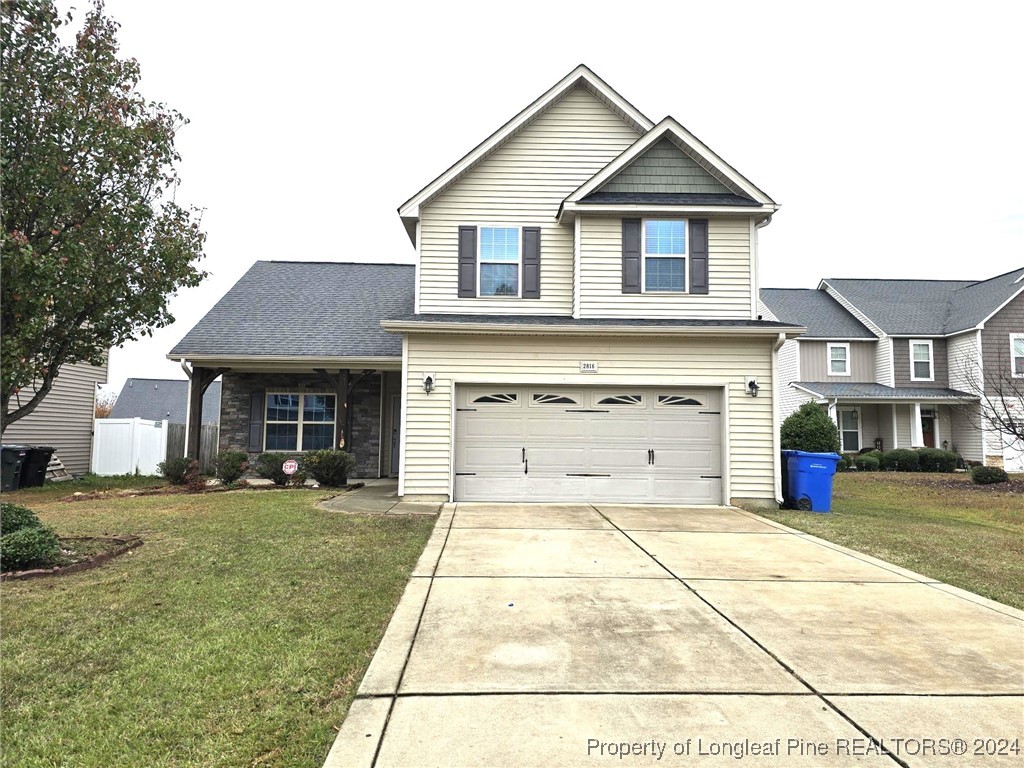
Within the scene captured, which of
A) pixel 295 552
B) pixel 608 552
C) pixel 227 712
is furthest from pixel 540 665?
pixel 295 552

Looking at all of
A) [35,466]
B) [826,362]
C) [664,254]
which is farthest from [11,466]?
[826,362]

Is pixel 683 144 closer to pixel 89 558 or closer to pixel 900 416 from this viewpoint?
pixel 89 558

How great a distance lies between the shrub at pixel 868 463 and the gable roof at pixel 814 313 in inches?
216

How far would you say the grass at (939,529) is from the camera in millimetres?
6180

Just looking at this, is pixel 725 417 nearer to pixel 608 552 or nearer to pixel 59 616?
pixel 608 552

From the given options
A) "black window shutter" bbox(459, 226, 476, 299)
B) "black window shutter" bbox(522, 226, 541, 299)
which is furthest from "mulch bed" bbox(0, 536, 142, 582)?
"black window shutter" bbox(522, 226, 541, 299)

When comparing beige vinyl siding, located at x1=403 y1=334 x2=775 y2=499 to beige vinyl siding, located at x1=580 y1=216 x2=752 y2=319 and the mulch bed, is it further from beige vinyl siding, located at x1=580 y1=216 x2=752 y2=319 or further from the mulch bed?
the mulch bed

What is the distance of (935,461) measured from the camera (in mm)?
22078

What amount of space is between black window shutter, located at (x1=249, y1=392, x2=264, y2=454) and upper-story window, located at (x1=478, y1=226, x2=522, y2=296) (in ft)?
24.3

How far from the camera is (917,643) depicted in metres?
4.04

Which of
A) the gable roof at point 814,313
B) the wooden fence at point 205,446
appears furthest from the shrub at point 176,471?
the gable roof at point 814,313

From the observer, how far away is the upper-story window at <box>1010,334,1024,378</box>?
23156 millimetres

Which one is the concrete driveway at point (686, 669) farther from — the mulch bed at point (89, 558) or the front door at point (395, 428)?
the front door at point (395, 428)

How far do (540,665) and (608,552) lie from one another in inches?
131
